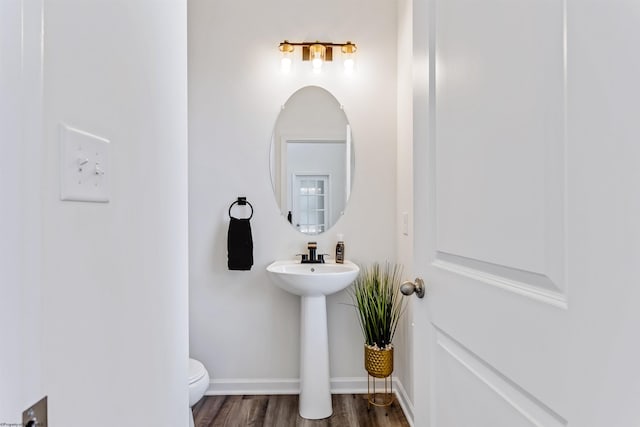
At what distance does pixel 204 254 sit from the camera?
2594 mm

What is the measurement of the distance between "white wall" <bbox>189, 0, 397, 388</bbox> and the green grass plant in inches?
4.2

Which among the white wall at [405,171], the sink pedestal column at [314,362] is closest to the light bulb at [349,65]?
the white wall at [405,171]

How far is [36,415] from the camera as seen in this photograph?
1.69ft

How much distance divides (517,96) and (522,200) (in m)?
0.19

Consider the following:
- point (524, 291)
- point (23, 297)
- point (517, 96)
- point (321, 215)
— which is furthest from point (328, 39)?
point (23, 297)

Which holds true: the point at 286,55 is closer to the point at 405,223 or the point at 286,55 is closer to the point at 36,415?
the point at 405,223

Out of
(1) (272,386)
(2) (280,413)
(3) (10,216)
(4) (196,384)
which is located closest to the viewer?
(3) (10,216)

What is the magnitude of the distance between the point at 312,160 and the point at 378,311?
1.08 metres

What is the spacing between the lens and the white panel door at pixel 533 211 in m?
0.52

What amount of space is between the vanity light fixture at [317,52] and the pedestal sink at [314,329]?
1.33 meters

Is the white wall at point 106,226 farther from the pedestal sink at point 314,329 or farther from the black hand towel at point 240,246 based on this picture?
the black hand towel at point 240,246

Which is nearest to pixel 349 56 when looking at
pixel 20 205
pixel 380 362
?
pixel 380 362

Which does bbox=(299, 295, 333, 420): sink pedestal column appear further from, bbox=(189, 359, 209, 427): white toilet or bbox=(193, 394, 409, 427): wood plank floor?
bbox=(189, 359, 209, 427): white toilet

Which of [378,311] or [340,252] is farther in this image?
[340,252]
